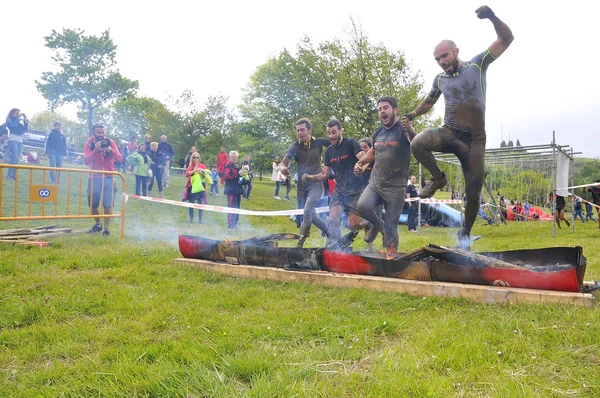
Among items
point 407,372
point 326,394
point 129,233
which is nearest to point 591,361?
point 407,372

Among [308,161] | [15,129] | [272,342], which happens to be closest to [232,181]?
[308,161]

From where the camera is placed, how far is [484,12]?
13.3 feet

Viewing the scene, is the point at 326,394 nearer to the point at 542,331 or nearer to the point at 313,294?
the point at 542,331

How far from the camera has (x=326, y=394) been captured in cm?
227

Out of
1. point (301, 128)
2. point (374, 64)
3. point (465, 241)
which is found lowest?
point (465, 241)

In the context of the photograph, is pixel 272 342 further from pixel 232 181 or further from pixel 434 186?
pixel 232 181

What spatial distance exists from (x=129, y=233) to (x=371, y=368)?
25.7ft

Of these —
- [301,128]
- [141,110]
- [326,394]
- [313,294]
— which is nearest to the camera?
[326,394]

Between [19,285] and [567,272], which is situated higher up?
[567,272]

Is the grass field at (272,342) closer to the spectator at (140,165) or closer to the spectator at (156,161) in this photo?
the spectator at (140,165)

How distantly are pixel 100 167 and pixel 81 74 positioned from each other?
33.9 metres

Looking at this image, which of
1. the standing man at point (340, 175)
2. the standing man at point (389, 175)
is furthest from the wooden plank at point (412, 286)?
the standing man at point (340, 175)

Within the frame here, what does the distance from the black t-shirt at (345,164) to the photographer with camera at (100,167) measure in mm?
4766

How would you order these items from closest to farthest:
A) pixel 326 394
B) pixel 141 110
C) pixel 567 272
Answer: pixel 326 394
pixel 567 272
pixel 141 110
